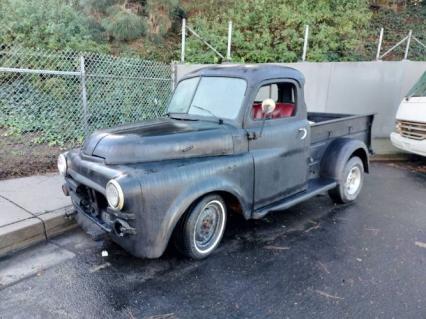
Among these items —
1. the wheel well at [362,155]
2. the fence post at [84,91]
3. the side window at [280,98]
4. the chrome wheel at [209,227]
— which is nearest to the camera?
the chrome wheel at [209,227]

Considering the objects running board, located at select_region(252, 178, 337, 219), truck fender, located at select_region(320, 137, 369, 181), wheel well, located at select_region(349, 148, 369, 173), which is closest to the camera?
running board, located at select_region(252, 178, 337, 219)

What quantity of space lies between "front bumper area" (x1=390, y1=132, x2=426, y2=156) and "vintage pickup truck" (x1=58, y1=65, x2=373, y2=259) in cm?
273

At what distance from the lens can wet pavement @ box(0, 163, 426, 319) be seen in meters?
2.88

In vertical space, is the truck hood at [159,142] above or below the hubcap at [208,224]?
above

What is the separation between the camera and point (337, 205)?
5.26 metres

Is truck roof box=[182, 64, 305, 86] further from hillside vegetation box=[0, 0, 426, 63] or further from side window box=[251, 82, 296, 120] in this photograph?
hillside vegetation box=[0, 0, 426, 63]

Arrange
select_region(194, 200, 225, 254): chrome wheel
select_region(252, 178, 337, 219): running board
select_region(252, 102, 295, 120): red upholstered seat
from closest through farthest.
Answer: select_region(194, 200, 225, 254): chrome wheel
select_region(252, 178, 337, 219): running board
select_region(252, 102, 295, 120): red upholstered seat

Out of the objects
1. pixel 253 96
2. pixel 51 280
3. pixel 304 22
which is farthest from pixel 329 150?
pixel 304 22

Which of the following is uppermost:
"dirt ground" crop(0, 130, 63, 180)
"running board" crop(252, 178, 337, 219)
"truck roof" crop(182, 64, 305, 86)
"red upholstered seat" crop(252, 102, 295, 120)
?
"truck roof" crop(182, 64, 305, 86)

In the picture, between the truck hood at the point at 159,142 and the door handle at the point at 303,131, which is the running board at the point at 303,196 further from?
the truck hood at the point at 159,142

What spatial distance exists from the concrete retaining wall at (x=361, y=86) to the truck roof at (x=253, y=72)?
4645 mm

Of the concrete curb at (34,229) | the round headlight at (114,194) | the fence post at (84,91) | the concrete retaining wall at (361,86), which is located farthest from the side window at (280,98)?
the concrete retaining wall at (361,86)

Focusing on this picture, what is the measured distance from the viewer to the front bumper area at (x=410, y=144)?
6742 millimetres

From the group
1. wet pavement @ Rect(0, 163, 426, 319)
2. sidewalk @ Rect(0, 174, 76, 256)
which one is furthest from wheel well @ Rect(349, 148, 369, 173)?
sidewalk @ Rect(0, 174, 76, 256)
